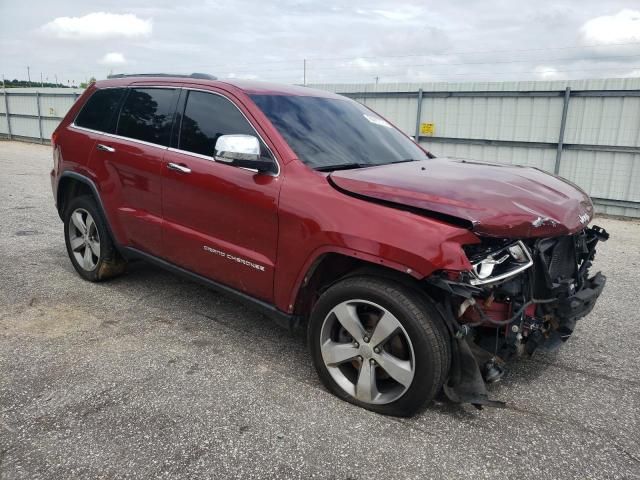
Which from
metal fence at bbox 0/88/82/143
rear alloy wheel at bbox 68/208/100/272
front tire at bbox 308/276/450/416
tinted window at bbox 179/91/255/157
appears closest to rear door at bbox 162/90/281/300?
tinted window at bbox 179/91/255/157

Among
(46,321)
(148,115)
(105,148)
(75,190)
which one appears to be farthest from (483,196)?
(75,190)

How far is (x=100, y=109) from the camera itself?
4543mm

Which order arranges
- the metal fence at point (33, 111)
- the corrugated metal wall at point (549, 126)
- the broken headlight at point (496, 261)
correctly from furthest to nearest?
the metal fence at point (33, 111), the corrugated metal wall at point (549, 126), the broken headlight at point (496, 261)

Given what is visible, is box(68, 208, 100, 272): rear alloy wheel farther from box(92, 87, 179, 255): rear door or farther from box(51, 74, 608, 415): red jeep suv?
box(51, 74, 608, 415): red jeep suv

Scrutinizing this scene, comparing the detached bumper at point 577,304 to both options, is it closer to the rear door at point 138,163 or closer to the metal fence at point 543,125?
the rear door at point 138,163

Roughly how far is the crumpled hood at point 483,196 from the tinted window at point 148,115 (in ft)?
5.35

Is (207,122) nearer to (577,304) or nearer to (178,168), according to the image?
(178,168)

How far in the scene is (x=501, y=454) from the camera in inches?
99.6

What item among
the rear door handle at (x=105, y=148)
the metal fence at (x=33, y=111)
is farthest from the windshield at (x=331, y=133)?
the metal fence at (x=33, y=111)

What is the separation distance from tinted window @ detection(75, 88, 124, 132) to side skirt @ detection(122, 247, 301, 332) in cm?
113

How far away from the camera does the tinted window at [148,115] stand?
12.8ft

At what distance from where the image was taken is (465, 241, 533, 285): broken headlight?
8.28 feet

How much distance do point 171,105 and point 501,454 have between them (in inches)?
127

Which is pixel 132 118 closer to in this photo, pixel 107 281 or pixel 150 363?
pixel 107 281
